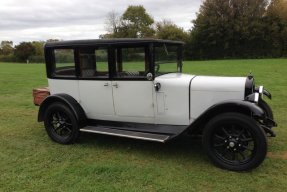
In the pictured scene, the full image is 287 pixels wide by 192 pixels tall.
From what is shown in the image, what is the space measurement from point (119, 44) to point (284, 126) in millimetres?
3849

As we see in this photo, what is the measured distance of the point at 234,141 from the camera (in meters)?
4.46

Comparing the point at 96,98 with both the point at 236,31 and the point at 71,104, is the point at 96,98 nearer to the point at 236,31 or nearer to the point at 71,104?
the point at 71,104

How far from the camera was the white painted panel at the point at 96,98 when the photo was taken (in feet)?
18.1

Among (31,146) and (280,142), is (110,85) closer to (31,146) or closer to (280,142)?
(31,146)

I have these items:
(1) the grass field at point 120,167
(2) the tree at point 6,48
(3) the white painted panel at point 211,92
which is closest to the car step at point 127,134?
(1) the grass field at point 120,167

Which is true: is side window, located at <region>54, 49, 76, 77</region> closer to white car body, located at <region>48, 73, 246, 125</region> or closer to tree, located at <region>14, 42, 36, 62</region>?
white car body, located at <region>48, 73, 246, 125</region>

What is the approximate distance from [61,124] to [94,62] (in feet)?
4.42

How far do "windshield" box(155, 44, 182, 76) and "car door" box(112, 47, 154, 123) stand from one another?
0.22 meters

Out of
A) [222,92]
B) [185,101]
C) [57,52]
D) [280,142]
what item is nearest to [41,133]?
[57,52]

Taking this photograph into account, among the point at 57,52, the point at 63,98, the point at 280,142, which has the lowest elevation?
the point at 280,142

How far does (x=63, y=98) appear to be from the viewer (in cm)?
575

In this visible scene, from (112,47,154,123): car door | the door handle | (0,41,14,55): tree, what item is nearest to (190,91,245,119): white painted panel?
the door handle

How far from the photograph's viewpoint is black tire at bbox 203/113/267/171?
4250 mm

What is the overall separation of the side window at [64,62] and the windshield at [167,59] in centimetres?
161
